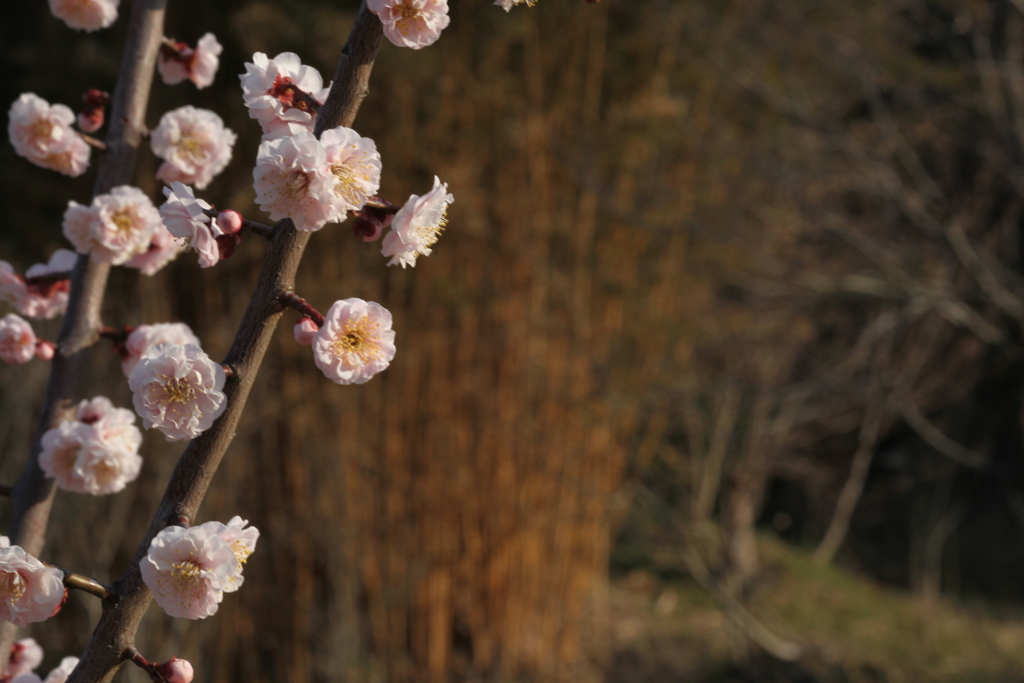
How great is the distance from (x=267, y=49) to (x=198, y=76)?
6.31 feet

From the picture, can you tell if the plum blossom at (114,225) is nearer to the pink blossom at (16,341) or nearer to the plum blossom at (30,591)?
the pink blossom at (16,341)

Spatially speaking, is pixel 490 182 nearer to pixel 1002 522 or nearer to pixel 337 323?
pixel 337 323

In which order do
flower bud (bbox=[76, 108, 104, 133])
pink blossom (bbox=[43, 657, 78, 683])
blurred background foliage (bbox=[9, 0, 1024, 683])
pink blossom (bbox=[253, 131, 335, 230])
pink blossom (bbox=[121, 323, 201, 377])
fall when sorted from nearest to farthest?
pink blossom (bbox=[253, 131, 335, 230]) → pink blossom (bbox=[43, 657, 78, 683]) → pink blossom (bbox=[121, 323, 201, 377]) → flower bud (bbox=[76, 108, 104, 133]) → blurred background foliage (bbox=[9, 0, 1024, 683])

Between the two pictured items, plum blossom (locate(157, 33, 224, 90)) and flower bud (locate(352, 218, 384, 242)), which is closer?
flower bud (locate(352, 218, 384, 242))

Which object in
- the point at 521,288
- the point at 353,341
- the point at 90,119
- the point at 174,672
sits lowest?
the point at 174,672

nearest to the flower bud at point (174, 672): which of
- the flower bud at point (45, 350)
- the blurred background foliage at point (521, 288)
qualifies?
the flower bud at point (45, 350)

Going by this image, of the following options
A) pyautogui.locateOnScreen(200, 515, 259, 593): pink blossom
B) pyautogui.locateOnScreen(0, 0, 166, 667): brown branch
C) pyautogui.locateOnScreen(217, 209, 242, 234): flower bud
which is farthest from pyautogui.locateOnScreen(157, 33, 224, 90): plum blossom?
pyautogui.locateOnScreen(200, 515, 259, 593): pink blossom

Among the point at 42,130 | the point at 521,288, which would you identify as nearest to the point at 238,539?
the point at 42,130

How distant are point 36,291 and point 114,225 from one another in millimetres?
120

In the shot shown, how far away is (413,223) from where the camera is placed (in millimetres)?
576

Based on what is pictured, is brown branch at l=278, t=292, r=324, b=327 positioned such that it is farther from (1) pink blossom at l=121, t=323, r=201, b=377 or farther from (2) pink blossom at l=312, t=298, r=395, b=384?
(1) pink blossom at l=121, t=323, r=201, b=377

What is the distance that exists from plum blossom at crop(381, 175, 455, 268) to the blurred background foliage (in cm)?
213

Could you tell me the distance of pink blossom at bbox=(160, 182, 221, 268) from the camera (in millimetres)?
539

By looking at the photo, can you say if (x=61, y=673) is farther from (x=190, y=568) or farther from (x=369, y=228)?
(x=369, y=228)
